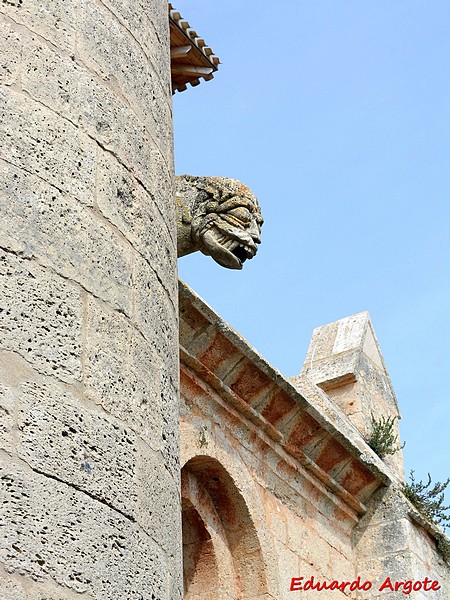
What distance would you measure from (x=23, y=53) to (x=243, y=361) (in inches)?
145

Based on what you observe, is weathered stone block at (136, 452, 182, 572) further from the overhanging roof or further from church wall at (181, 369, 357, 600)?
the overhanging roof

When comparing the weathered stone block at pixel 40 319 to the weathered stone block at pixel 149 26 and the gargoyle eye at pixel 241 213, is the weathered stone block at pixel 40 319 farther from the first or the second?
the gargoyle eye at pixel 241 213

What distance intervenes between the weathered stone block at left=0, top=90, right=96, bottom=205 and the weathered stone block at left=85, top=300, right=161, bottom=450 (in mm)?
285

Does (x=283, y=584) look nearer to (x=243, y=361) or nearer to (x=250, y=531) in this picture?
(x=250, y=531)

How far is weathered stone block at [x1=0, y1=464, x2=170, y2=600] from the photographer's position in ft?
6.44

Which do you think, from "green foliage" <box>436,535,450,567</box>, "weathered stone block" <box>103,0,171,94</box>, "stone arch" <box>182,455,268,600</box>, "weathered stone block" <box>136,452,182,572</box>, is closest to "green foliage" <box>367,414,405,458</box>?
"green foliage" <box>436,535,450,567</box>

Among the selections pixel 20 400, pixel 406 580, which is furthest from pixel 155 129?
pixel 406 580

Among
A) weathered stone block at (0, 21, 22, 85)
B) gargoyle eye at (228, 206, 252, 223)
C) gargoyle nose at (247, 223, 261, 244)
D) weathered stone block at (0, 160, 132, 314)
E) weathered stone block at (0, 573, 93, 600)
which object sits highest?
gargoyle eye at (228, 206, 252, 223)

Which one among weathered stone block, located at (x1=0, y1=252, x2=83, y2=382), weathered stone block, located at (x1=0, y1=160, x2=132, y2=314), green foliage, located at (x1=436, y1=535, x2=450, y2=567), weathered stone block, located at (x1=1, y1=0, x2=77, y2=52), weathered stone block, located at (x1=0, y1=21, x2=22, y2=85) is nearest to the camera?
weathered stone block, located at (x1=0, y1=252, x2=83, y2=382)

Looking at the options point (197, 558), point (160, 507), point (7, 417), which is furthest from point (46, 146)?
point (197, 558)

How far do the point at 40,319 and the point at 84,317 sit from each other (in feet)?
0.46

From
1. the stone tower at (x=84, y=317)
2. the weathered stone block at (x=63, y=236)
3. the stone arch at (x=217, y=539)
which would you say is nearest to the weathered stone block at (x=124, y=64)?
the stone tower at (x=84, y=317)

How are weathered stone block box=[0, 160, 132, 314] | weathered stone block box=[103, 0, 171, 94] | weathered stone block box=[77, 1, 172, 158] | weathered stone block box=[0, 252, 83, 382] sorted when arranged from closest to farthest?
weathered stone block box=[0, 252, 83, 382] < weathered stone block box=[0, 160, 132, 314] < weathered stone block box=[77, 1, 172, 158] < weathered stone block box=[103, 0, 171, 94]

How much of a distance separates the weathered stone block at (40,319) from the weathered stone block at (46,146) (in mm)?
246
